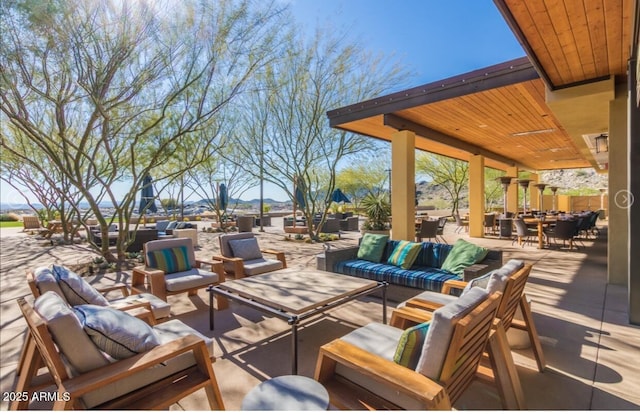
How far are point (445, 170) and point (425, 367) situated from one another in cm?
1866

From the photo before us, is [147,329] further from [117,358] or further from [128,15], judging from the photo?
[128,15]

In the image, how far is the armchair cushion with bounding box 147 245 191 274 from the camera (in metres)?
4.23

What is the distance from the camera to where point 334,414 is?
141cm

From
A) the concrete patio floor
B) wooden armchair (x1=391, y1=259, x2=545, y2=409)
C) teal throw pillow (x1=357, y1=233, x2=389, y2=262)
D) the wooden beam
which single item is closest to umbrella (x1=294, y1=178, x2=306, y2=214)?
the wooden beam

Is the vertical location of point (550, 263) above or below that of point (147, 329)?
below

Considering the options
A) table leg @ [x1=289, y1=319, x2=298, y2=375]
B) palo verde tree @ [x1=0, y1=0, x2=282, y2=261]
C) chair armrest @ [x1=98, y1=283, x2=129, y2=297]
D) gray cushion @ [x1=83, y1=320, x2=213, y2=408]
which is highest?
palo verde tree @ [x1=0, y1=0, x2=282, y2=261]

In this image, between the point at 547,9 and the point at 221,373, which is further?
the point at 547,9

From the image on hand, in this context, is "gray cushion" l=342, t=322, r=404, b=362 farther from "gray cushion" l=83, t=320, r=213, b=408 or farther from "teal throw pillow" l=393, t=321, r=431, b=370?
"gray cushion" l=83, t=320, r=213, b=408

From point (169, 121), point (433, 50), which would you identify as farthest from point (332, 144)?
point (169, 121)

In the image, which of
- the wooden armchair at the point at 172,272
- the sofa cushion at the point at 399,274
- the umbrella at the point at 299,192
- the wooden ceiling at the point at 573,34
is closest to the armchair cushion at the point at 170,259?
the wooden armchair at the point at 172,272

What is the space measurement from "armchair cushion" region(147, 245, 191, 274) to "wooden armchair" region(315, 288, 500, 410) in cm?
318

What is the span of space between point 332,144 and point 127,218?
Answer: 6.20 metres

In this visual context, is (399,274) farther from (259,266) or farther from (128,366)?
(128,366)

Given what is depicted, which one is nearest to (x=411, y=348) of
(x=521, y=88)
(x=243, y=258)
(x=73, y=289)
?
(x=73, y=289)
